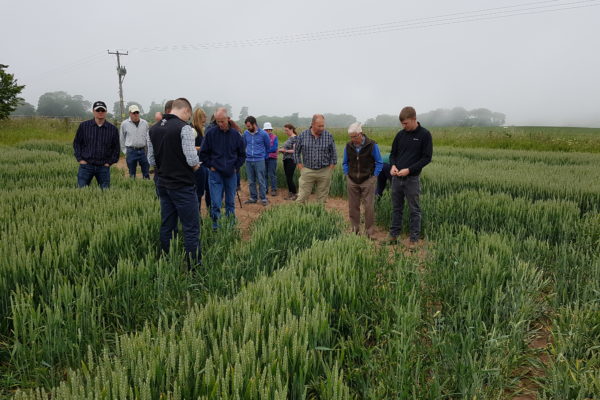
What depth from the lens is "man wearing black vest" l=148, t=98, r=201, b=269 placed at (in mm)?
3730

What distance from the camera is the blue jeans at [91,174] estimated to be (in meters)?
5.98

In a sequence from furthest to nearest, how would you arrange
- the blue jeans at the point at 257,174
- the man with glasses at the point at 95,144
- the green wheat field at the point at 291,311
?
the blue jeans at the point at 257,174 → the man with glasses at the point at 95,144 → the green wheat field at the point at 291,311

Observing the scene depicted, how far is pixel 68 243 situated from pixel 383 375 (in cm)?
279

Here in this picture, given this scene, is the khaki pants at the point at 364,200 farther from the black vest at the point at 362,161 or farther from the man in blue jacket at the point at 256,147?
the man in blue jacket at the point at 256,147

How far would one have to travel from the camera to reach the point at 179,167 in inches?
149

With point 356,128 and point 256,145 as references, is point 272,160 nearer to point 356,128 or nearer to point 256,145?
point 256,145

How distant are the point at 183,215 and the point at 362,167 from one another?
288cm

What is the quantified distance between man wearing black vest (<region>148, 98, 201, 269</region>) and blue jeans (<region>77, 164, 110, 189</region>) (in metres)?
2.77

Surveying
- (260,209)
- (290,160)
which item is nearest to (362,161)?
(260,209)

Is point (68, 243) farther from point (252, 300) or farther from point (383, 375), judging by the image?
point (383, 375)

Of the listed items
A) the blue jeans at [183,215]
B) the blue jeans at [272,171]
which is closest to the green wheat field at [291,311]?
the blue jeans at [183,215]

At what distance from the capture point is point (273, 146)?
918cm

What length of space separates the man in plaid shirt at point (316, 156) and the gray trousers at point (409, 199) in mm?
1176

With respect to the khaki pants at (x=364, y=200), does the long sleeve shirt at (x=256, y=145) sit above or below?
above
